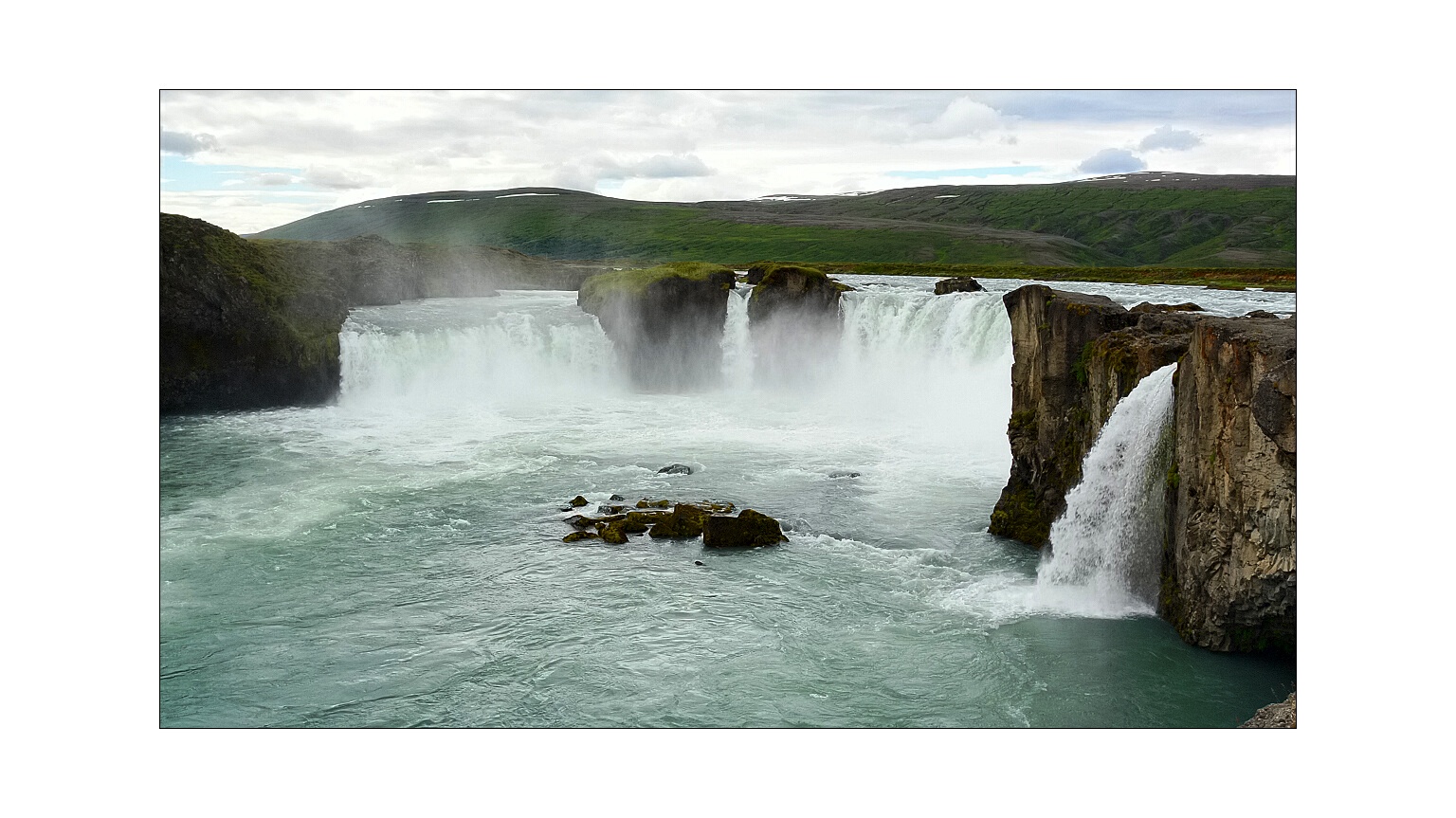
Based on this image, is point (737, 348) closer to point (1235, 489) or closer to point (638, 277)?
point (638, 277)

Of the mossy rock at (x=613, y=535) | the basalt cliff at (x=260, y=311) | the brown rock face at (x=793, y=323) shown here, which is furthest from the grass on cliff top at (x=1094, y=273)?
the basalt cliff at (x=260, y=311)

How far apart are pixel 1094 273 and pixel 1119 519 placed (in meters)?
32.2

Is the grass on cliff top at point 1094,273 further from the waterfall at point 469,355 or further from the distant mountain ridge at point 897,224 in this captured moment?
the waterfall at point 469,355

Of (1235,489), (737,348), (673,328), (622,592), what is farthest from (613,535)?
(673,328)

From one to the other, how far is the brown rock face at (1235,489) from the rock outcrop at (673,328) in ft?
83.8

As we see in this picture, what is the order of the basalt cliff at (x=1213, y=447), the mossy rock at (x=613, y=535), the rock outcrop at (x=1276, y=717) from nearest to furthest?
1. the rock outcrop at (x=1276, y=717)
2. the basalt cliff at (x=1213, y=447)
3. the mossy rock at (x=613, y=535)

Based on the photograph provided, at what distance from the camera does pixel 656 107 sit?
443 inches

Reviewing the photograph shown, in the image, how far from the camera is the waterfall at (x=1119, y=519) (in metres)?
12.7

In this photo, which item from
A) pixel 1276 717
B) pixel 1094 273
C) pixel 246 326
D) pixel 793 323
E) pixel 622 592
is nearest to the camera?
pixel 1276 717

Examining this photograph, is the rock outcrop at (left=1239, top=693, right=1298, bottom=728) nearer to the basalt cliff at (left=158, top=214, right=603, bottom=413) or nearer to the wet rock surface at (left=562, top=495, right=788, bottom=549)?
the wet rock surface at (left=562, top=495, right=788, bottom=549)

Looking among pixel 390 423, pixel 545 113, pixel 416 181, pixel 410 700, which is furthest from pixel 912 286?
pixel 410 700

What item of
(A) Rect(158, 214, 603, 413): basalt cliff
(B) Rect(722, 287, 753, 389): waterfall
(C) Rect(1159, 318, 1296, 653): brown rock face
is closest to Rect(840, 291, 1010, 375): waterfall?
(B) Rect(722, 287, 753, 389): waterfall

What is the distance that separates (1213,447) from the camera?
36.4ft

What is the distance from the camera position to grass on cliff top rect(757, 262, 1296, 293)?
80.2ft
